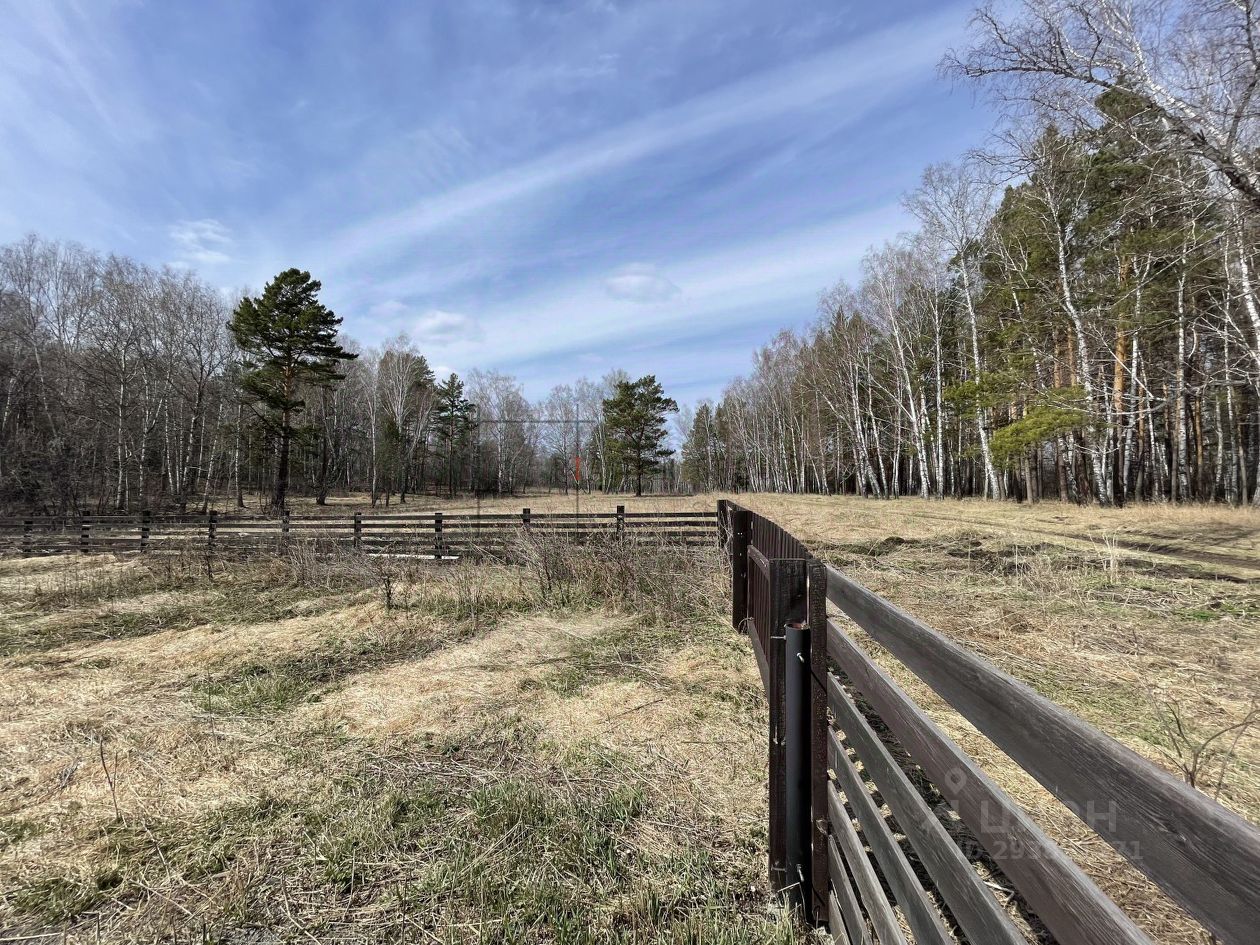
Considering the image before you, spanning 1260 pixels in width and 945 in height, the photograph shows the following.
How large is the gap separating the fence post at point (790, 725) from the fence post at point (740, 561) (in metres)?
2.60

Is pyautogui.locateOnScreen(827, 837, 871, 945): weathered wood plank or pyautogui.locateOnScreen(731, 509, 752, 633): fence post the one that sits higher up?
pyautogui.locateOnScreen(731, 509, 752, 633): fence post

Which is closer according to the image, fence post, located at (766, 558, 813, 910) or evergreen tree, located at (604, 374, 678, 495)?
fence post, located at (766, 558, 813, 910)

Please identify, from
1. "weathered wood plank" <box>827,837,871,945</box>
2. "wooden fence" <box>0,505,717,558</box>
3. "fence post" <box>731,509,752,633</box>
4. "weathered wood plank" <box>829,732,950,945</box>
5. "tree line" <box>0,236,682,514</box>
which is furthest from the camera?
"tree line" <box>0,236,682,514</box>

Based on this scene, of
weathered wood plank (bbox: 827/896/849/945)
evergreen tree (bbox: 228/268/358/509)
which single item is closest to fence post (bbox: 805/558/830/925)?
weathered wood plank (bbox: 827/896/849/945)

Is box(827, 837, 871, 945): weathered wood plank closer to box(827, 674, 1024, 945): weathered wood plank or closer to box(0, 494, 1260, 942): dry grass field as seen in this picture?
box(0, 494, 1260, 942): dry grass field

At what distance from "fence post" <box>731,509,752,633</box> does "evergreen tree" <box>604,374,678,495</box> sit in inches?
1491

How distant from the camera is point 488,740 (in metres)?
3.49

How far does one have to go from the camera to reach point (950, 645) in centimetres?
107

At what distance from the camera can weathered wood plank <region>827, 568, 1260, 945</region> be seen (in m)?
→ 0.47

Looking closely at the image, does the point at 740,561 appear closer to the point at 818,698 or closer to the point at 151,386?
the point at 818,698

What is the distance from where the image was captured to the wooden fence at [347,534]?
9086mm

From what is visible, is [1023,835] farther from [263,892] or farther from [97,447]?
[97,447]

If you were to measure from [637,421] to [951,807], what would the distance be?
42.5 metres

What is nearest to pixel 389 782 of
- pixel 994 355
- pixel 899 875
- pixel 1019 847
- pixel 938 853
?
pixel 899 875
